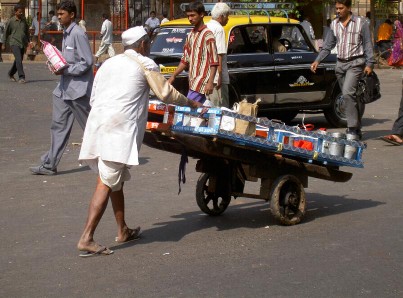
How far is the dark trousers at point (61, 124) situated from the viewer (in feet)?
37.6

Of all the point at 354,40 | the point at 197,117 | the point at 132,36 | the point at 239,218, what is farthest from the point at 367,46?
the point at 132,36

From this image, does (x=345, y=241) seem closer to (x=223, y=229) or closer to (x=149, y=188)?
(x=223, y=229)

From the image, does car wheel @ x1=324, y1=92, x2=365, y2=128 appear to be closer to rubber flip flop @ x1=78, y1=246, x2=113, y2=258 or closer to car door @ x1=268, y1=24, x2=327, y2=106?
car door @ x1=268, y1=24, x2=327, y2=106

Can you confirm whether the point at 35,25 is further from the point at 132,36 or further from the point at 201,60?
the point at 132,36

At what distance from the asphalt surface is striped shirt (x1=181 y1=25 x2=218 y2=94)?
44.5 inches

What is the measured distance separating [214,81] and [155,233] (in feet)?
10.7

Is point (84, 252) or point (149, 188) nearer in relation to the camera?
point (84, 252)

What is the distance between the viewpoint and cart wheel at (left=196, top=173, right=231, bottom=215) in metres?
8.90

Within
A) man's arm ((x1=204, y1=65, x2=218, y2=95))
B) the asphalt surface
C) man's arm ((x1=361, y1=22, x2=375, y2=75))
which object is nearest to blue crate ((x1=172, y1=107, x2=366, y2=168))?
the asphalt surface

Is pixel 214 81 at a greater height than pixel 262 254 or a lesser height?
greater

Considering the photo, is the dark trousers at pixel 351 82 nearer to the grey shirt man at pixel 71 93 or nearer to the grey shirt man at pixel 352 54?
→ the grey shirt man at pixel 352 54

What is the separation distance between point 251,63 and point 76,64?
4.33 metres

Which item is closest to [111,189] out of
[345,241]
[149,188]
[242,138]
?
[242,138]

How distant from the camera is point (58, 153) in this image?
1154 centimetres
